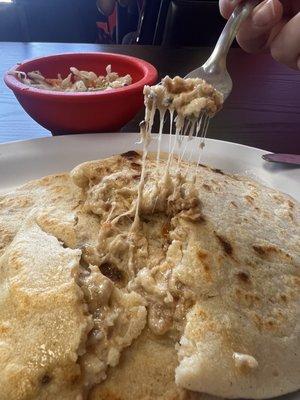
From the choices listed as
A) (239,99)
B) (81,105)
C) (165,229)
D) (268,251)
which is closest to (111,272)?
(165,229)

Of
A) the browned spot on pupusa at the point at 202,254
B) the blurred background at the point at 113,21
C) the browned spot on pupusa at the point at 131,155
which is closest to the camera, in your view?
the browned spot on pupusa at the point at 202,254

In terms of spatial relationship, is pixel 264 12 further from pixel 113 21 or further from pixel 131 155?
pixel 113 21

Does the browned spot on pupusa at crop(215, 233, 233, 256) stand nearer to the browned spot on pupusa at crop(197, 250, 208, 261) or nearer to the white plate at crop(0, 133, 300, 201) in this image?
the browned spot on pupusa at crop(197, 250, 208, 261)

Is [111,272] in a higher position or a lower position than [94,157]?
higher

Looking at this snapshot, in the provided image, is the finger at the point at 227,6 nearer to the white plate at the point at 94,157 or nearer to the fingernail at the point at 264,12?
the fingernail at the point at 264,12

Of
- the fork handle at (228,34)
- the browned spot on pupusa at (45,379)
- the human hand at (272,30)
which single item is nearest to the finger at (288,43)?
the human hand at (272,30)

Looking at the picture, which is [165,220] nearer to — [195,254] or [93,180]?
[195,254]

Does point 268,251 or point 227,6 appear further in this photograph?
point 227,6

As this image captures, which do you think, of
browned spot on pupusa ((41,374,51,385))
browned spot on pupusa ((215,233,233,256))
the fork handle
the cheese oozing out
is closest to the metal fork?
the fork handle
